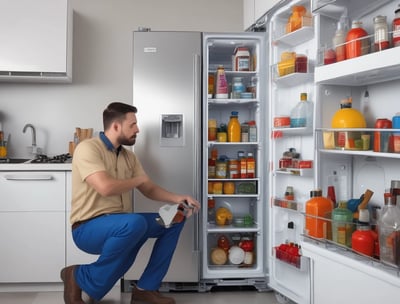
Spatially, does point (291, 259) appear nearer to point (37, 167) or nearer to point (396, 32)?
point (396, 32)

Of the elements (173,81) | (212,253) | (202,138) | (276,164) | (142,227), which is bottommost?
(212,253)

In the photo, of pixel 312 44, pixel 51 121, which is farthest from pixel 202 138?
pixel 51 121

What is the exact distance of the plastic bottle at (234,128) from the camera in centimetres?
321

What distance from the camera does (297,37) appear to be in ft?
8.93

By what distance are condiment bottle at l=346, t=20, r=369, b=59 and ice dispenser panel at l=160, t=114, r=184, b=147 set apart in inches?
56.0

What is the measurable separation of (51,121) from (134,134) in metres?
1.27

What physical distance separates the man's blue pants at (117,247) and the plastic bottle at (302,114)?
39.2 inches

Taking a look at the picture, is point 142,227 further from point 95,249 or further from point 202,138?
point 202,138

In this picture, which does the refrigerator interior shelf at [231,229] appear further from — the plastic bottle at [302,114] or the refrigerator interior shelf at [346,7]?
the refrigerator interior shelf at [346,7]

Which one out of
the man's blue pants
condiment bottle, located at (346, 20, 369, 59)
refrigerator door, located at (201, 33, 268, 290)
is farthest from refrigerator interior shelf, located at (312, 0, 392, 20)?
the man's blue pants

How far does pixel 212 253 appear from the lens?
3262 mm

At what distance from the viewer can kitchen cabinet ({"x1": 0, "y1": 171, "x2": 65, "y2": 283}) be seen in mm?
3018

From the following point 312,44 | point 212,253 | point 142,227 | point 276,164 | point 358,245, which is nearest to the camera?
point 358,245

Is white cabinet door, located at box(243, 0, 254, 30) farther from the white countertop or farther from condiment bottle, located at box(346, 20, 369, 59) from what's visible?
the white countertop
